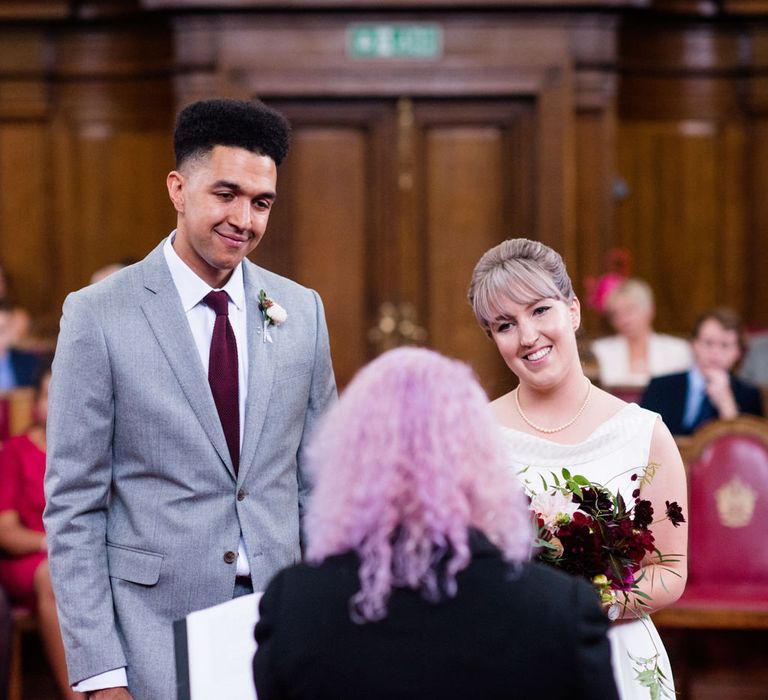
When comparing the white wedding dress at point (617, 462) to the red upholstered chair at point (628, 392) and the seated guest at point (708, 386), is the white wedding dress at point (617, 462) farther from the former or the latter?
the red upholstered chair at point (628, 392)

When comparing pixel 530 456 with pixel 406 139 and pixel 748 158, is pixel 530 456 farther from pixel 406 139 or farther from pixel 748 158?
pixel 748 158

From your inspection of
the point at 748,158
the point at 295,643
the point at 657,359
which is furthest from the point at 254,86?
the point at 295,643

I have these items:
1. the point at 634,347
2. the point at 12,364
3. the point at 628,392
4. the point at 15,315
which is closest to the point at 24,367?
the point at 12,364

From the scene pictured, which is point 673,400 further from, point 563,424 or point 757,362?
point 563,424

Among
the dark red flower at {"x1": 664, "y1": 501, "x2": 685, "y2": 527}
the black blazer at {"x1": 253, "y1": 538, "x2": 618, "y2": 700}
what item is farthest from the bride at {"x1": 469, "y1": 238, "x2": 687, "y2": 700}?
the black blazer at {"x1": 253, "y1": 538, "x2": 618, "y2": 700}

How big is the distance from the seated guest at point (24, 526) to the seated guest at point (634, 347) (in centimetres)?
340

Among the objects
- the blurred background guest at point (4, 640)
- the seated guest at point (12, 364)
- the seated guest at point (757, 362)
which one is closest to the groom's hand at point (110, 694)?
the blurred background guest at point (4, 640)

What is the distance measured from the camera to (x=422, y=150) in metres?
7.56

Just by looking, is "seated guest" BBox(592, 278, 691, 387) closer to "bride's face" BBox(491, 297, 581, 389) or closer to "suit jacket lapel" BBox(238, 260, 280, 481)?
"bride's face" BBox(491, 297, 581, 389)

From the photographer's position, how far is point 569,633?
157 centimetres

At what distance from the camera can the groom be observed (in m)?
2.33

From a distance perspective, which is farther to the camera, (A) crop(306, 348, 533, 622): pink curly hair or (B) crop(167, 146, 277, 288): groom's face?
(B) crop(167, 146, 277, 288): groom's face

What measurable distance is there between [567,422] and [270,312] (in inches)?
27.7

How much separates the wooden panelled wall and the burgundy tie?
16.2 feet
